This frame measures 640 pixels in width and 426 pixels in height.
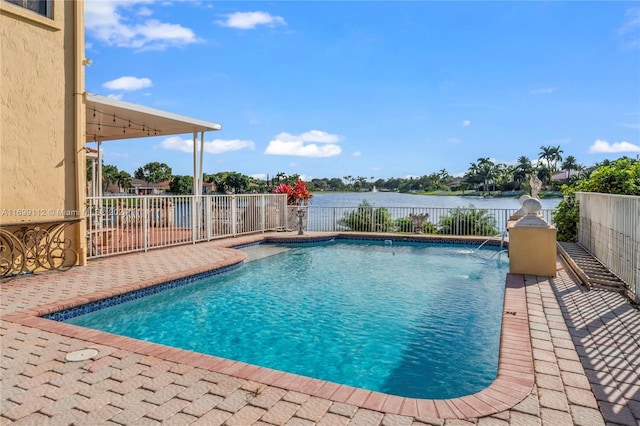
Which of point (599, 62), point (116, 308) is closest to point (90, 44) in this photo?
point (116, 308)

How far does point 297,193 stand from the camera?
527 inches

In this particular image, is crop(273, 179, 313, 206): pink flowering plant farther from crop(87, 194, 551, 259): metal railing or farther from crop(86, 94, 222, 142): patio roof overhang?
crop(86, 94, 222, 142): patio roof overhang

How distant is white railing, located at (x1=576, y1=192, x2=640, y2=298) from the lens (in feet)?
14.9

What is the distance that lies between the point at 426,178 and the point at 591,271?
81.3m

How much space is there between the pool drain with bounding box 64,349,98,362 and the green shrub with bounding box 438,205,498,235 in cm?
1129

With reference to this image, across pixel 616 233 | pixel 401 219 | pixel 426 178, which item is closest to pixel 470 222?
pixel 401 219

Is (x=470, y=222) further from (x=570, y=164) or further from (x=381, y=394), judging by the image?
(x=570, y=164)

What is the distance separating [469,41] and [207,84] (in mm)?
9084

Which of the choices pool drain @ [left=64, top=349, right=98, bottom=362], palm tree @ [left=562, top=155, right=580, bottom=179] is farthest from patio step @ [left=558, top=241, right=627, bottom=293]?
palm tree @ [left=562, top=155, right=580, bottom=179]

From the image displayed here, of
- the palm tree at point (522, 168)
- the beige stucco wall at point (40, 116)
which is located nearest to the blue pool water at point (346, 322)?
the beige stucco wall at point (40, 116)

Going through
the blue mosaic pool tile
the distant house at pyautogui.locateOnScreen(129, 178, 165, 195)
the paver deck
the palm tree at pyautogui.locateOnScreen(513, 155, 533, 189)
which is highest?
the palm tree at pyautogui.locateOnScreen(513, 155, 533, 189)

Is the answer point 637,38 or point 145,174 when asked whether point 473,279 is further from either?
point 145,174

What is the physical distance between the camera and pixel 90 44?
23.4 ft

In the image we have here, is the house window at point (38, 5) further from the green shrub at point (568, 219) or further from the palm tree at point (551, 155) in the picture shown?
the palm tree at point (551, 155)
